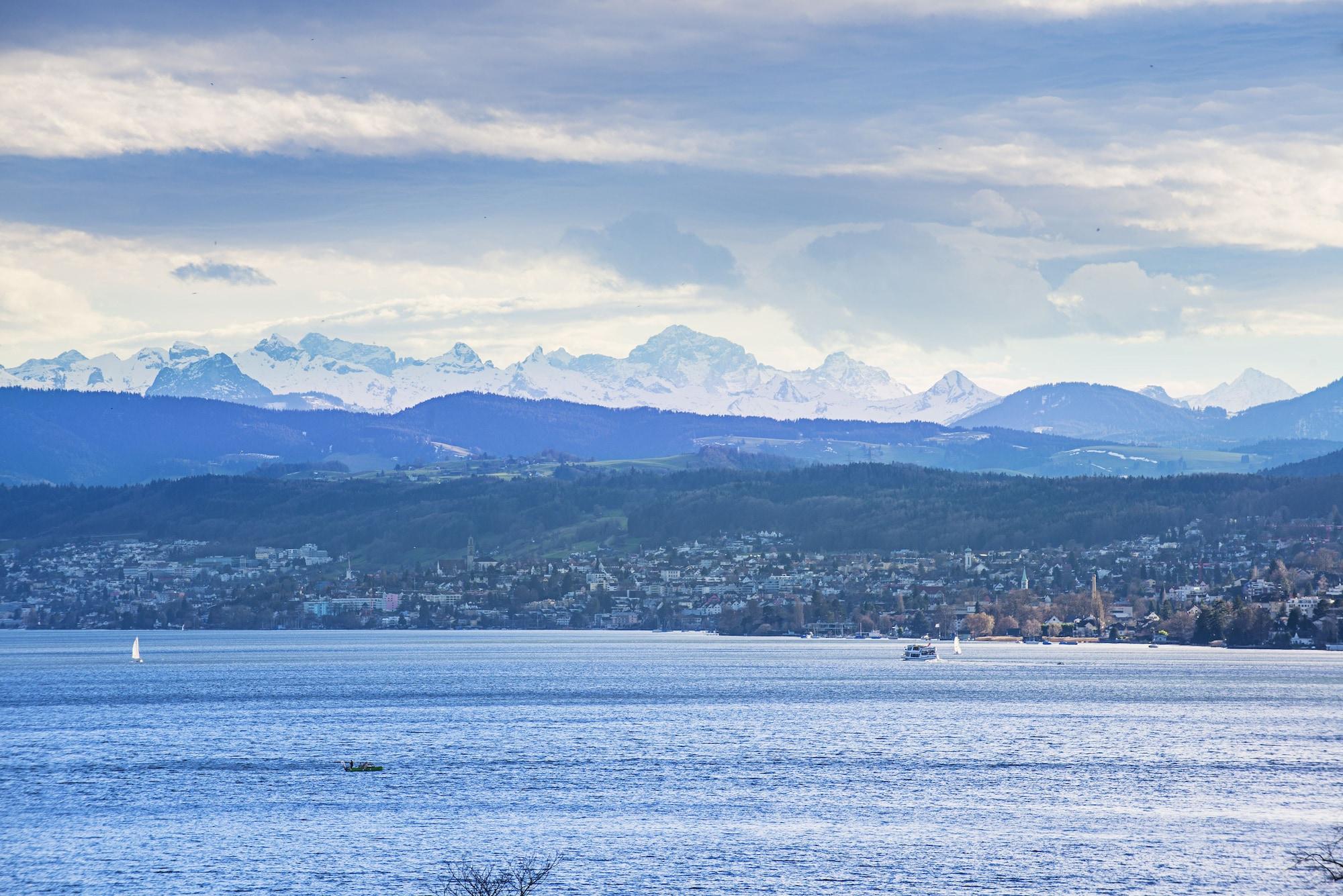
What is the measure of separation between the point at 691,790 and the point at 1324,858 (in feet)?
119

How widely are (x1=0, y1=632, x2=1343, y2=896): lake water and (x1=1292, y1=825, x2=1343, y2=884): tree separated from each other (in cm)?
118

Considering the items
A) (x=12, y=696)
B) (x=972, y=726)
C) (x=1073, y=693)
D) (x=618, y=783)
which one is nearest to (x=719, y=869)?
(x=618, y=783)

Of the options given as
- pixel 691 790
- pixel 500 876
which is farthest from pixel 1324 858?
pixel 691 790

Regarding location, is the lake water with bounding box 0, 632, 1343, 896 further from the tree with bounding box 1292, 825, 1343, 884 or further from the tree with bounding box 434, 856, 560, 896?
the tree with bounding box 1292, 825, 1343, 884

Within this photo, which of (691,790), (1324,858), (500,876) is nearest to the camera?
(1324,858)

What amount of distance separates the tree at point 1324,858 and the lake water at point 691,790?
1177 millimetres

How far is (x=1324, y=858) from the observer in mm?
67000

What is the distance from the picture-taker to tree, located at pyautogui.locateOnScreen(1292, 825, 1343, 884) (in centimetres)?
6744

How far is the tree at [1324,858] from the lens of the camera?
67.4 meters

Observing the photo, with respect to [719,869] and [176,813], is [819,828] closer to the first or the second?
[719,869]

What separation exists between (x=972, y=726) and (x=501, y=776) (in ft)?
136

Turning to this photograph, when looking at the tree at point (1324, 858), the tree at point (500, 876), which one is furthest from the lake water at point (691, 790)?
the tree at point (1324, 858)

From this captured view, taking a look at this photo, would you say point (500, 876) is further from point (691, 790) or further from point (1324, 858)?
point (1324, 858)

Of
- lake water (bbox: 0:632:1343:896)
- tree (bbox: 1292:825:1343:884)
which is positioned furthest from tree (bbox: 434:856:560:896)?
tree (bbox: 1292:825:1343:884)
